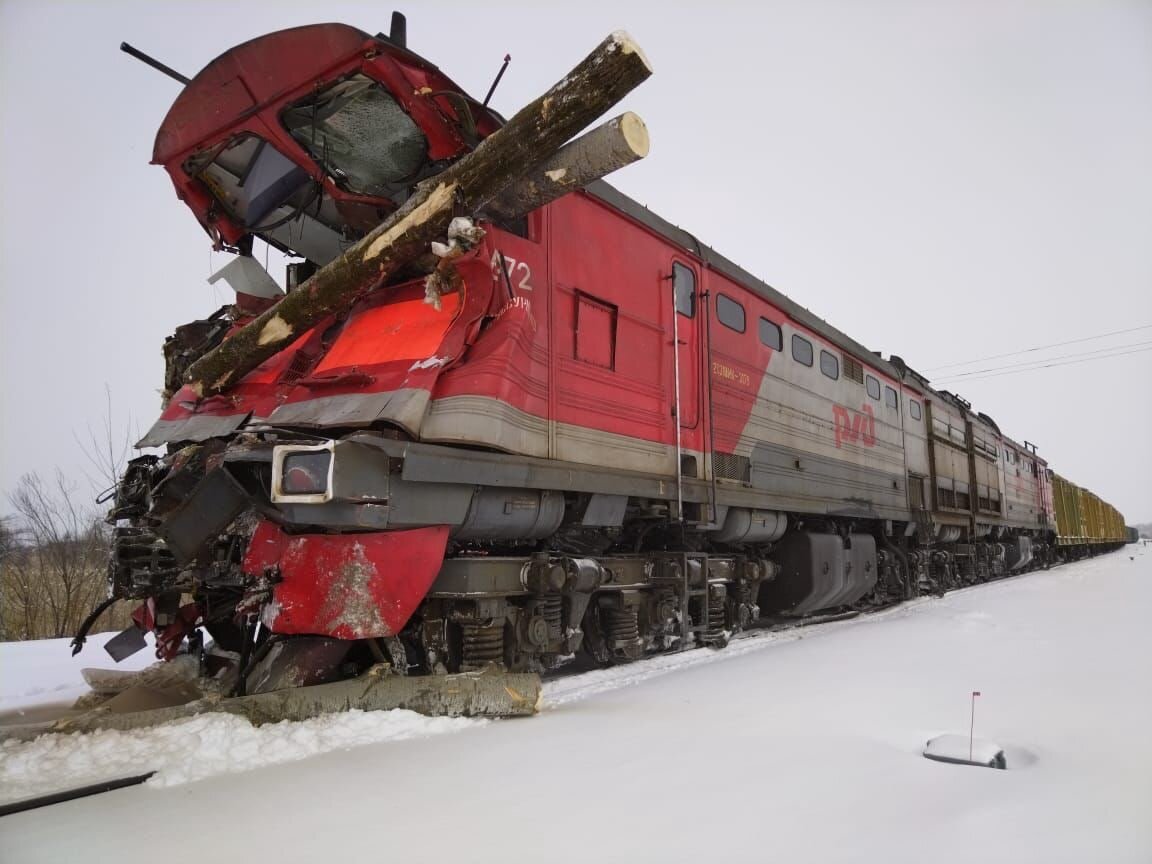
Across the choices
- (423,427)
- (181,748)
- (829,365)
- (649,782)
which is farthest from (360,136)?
(829,365)

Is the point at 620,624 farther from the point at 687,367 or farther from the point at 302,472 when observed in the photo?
the point at 302,472

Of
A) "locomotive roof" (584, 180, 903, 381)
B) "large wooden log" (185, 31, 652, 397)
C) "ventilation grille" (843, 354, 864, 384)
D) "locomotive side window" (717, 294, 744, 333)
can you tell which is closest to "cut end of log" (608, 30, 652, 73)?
"large wooden log" (185, 31, 652, 397)

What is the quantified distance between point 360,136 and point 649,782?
4.14 m

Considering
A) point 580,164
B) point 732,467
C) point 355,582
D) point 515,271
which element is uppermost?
point 580,164

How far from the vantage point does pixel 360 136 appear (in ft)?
15.8

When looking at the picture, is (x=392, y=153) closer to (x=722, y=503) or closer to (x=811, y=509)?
(x=722, y=503)

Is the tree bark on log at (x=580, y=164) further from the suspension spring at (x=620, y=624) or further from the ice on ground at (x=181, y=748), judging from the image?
the suspension spring at (x=620, y=624)

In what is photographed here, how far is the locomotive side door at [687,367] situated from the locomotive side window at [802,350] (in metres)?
2.31

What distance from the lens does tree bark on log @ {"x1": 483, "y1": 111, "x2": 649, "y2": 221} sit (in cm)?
388

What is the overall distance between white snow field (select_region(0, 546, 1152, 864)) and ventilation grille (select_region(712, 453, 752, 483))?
2.22 metres

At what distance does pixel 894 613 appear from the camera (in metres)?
10.4

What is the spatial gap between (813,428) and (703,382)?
2.71 meters

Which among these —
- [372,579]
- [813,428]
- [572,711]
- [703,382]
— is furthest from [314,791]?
[813,428]

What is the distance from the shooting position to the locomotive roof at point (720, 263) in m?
5.90
